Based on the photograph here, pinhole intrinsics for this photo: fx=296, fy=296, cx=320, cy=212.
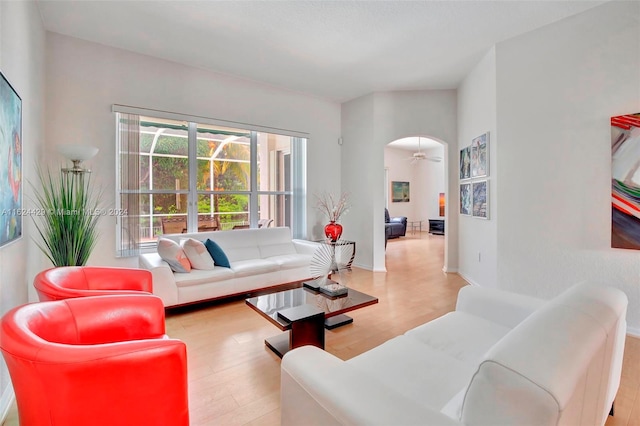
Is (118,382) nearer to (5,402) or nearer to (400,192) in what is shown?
(5,402)

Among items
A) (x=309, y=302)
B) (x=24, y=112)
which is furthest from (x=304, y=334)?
(x=24, y=112)

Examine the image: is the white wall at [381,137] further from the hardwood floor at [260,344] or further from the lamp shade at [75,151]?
the lamp shade at [75,151]

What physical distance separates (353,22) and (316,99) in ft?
7.95

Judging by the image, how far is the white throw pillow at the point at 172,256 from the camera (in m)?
3.30

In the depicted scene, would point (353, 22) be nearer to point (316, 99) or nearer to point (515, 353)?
point (316, 99)

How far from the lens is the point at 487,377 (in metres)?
0.80

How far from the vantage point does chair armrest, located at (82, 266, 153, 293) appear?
83.0 inches

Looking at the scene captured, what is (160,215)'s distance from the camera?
413cm

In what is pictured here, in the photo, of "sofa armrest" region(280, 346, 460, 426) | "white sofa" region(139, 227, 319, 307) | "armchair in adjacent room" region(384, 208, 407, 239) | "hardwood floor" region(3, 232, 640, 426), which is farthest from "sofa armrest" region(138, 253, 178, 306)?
"armchair in adjacent room" region(384, 208, 407, 239)

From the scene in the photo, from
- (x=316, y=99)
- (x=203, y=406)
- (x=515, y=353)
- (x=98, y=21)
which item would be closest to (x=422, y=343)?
(x=515, y=353)

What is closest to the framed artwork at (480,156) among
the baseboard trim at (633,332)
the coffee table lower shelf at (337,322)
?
the baseboard trim at (633,332)

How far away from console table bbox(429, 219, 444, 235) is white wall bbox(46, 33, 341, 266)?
6.93m

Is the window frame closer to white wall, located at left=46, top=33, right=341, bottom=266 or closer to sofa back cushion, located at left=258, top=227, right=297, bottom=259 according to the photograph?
white wall, located at left=46, top=33, right=341, bottom=266

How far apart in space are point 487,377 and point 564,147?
3.29 m
